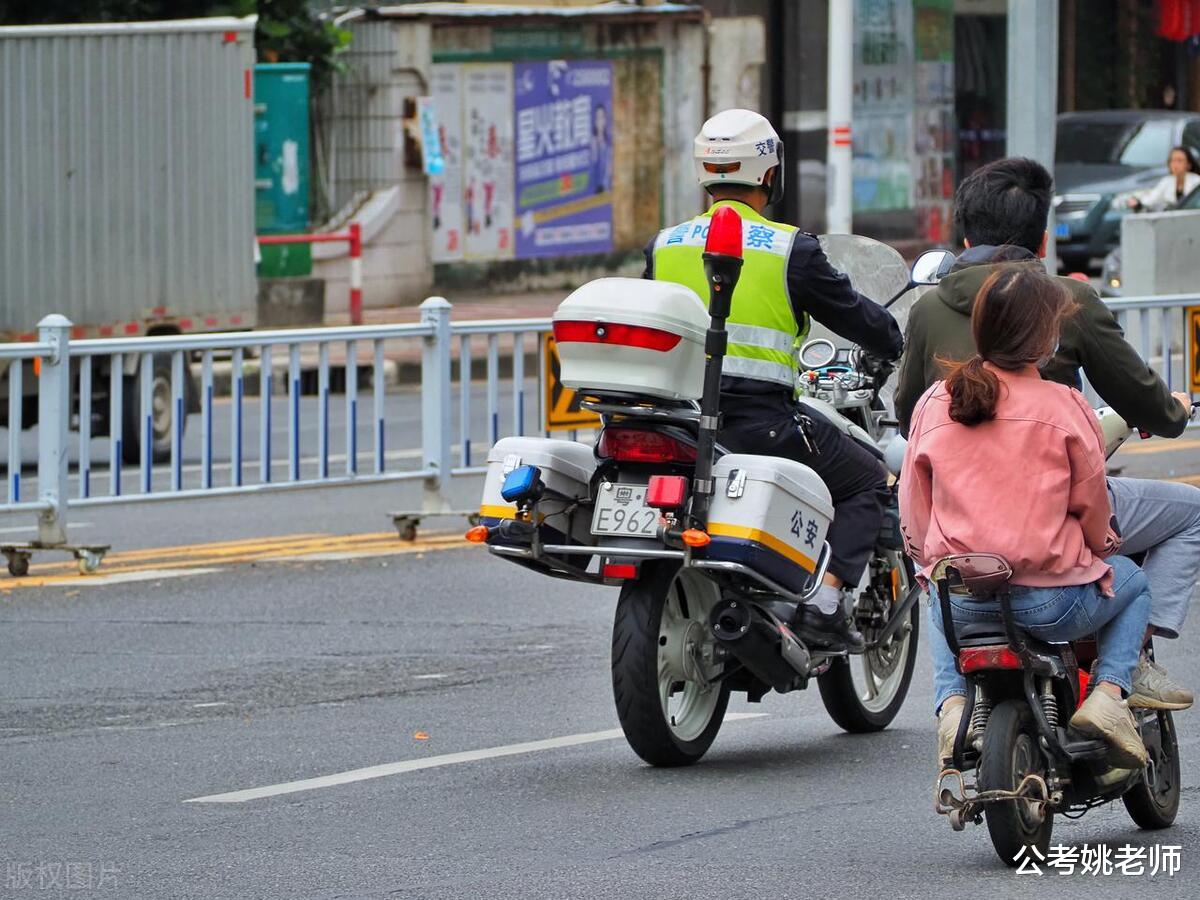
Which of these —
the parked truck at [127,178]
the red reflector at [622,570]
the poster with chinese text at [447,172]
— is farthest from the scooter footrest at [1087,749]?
the poster with chinese text at [447,172]

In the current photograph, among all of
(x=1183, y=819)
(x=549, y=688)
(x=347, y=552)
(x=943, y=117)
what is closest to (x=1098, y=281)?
(x=943, y=117)

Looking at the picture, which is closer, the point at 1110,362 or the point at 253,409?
the point at 1110,362

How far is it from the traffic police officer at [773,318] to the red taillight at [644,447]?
0.79ft

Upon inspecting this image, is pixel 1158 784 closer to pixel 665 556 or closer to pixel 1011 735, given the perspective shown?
pixel 1011 735

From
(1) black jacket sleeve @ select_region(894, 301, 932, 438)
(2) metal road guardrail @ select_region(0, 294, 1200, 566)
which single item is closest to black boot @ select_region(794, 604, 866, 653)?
(1) black jacket sleeve @ select_region(894, 301, 932, 438)

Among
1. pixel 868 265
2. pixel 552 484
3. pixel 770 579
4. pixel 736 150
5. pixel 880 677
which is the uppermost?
pixel 736 150

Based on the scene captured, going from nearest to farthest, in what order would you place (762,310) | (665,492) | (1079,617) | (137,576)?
(1079,617) → (665,492) → (762,310) → (137,576)

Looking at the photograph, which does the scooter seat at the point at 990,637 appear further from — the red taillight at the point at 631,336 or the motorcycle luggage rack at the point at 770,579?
the red taillight at the point at 631,336

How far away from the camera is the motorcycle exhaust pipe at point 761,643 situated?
6.93m

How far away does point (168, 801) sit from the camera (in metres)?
6.76

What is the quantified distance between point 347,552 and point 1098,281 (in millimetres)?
16352

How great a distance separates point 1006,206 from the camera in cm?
631

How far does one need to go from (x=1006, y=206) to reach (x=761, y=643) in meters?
1.49

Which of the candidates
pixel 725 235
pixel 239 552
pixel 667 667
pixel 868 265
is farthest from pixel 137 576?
pixel 725 235
